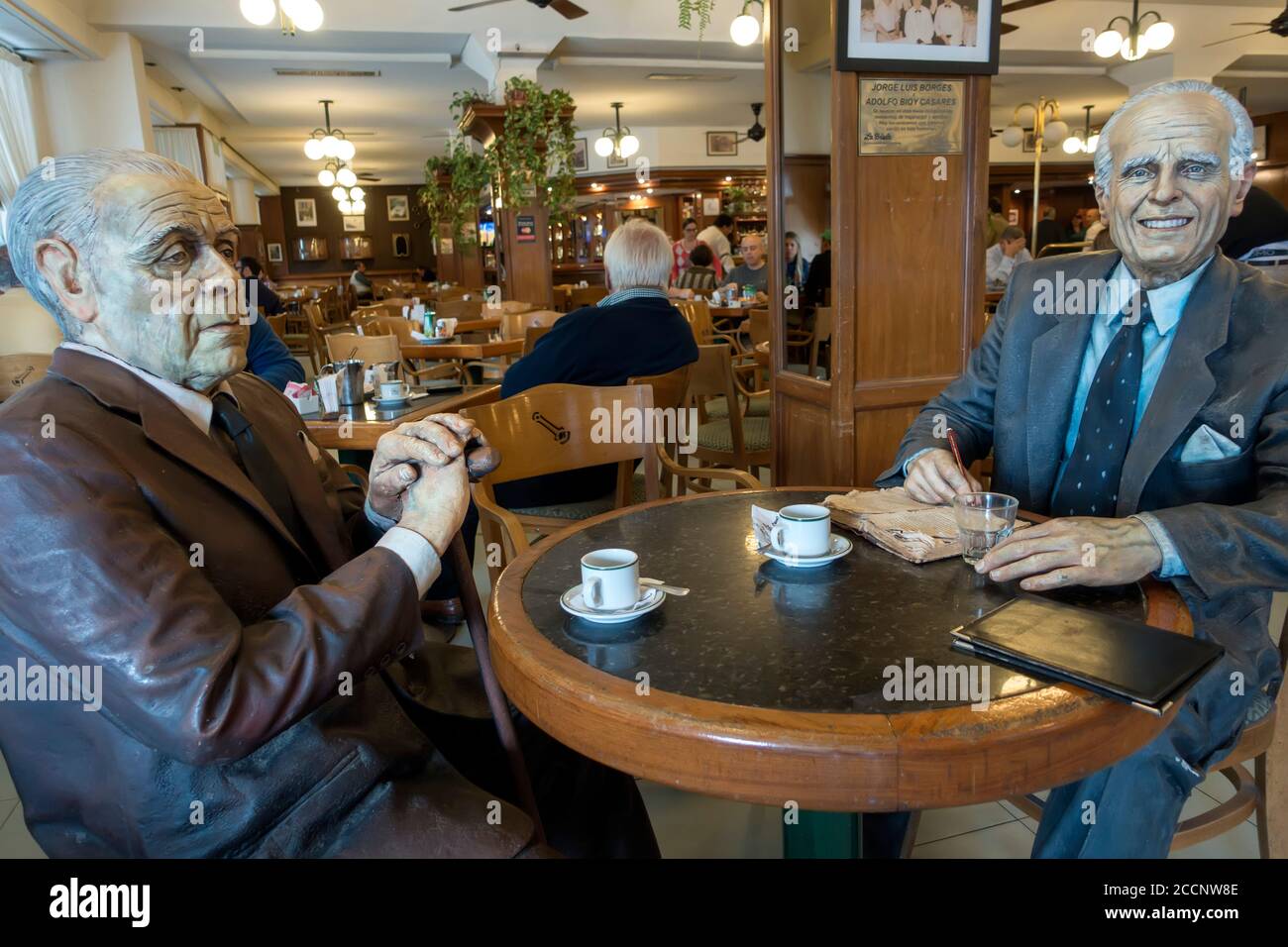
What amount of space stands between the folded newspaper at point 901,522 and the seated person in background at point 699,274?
24.9 feet

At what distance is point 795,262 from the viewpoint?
11.7 feet

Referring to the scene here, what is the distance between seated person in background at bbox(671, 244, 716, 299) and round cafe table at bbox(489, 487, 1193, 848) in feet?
26.2

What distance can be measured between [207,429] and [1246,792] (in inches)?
76.2

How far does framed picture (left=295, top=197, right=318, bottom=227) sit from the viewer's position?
22.4 metres

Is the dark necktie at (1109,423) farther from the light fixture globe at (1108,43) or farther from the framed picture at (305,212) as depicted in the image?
the framed picture at (305,212)

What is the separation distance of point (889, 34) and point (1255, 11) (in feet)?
28.4

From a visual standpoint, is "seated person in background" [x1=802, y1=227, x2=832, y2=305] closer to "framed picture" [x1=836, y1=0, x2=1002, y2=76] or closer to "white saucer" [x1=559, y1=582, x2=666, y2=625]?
"framed picture" [x1=836, y1=0, x2=1002, y2=76]

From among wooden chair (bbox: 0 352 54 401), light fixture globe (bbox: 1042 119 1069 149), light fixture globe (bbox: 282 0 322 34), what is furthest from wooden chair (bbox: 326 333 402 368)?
light fixture globe (bbox: 1042 119 1069 149)

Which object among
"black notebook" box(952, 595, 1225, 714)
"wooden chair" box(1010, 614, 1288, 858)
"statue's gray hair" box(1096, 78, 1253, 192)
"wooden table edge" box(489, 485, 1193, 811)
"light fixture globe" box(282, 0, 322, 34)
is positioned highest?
"light fixture globe" box(282, 0, 322, 34)

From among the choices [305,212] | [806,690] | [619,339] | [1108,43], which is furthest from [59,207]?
[305,212]

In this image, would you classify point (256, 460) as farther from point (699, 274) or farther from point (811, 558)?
point (699, 274)

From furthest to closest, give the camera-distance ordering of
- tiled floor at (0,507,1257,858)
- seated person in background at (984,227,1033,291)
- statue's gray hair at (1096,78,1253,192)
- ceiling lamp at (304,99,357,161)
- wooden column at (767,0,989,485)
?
ceiling lamp at (304,99,357,161)
seated person in background at (984,227,1033,291)
wooden column at (767,0,989,485)
tiled floor at (0,507,1257,858)
statue's gray hair at (1096,78,1253,192)

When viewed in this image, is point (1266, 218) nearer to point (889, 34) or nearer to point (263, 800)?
point (889, 34)
